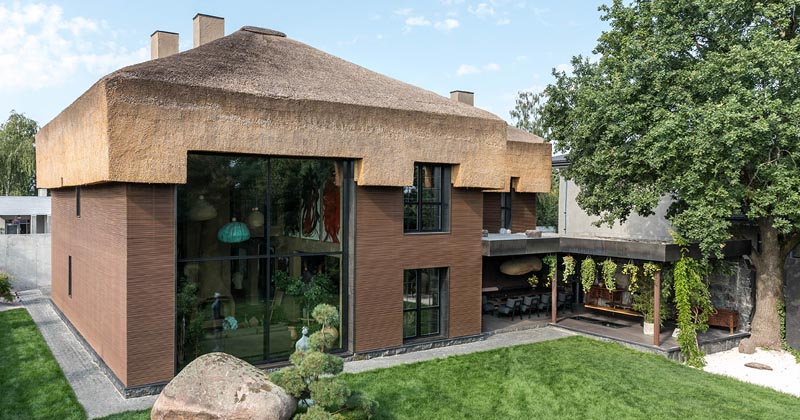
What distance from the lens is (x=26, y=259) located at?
20547 millimetres

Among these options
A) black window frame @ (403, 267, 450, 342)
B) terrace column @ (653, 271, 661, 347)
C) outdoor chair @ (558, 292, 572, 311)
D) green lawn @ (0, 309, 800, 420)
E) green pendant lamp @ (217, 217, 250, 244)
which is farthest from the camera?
outdoor chair @ (558, 292, 572, 311)

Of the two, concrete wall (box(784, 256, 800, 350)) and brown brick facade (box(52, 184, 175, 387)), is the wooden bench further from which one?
brown brick facade (box(52, 184, 175, 387))

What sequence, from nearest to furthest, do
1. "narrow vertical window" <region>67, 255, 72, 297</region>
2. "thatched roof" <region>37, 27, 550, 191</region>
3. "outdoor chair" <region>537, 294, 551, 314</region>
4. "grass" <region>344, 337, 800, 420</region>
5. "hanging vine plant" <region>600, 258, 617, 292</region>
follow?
"thatched roof" <region>37, 27, 550, 191</region> → "grass" <region>344, 337, 800, 420</region> → "hanging vine plant" <region>600, 258, 617, 292</region> → "narrow vertical window" <region>67, 255, 72, 297</region> → "outdoor chair" <region>537, 294, 551, 314</region>

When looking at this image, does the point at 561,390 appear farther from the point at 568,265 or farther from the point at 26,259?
the point at 26,259

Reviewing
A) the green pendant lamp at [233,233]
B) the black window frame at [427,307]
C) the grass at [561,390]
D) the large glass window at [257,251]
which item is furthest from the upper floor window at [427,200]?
the green pendant lamp at [233,233]

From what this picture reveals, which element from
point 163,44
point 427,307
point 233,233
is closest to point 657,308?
point 427,307

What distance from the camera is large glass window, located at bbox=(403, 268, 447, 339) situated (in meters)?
13.0

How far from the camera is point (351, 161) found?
39.2ft

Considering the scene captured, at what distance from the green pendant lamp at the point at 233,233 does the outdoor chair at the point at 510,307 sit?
878 cm

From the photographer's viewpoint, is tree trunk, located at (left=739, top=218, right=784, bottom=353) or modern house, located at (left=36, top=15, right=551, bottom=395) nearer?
modern house, located at (left=36, top=15, right=551, bottom=395)

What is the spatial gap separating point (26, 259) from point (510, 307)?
58.4 feet

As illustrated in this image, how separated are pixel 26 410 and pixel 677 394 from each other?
11.6 m

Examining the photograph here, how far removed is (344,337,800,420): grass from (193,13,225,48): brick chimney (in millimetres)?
9635

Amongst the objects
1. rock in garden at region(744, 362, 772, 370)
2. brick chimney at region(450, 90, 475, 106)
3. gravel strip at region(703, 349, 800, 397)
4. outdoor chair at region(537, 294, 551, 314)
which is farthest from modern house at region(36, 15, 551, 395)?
brick chimney at region(450, 90, 475, 106)
